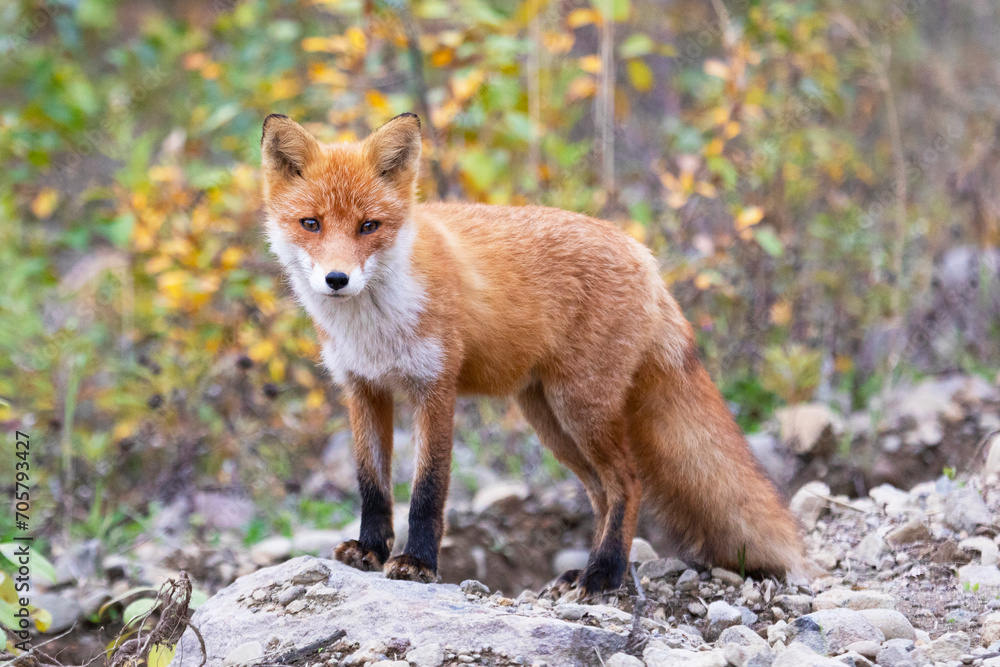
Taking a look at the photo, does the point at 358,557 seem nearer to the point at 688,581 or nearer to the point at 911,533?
the point at 688,581

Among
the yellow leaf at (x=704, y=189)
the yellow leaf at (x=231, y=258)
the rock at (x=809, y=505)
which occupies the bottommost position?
the rock at (x=809, y=505)

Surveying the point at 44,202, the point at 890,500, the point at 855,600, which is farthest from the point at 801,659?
the point at 44,202

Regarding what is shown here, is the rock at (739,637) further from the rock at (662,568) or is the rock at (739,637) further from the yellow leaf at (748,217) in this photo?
the yellow leaf at (748,217)

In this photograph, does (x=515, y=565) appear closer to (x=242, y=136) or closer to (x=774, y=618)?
(x=774, y=618)

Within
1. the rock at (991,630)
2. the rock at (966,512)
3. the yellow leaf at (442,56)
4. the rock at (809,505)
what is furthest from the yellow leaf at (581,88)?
the rock at (991,630)

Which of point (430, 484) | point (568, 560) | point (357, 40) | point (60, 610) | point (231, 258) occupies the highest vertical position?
point (357, 40)

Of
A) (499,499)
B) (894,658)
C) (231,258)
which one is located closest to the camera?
(894,658)

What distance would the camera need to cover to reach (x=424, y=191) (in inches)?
235

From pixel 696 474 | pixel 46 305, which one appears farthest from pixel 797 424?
pixel 46 305

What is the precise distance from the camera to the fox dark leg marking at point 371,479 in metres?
3.31

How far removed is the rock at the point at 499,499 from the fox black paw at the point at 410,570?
1546 mm

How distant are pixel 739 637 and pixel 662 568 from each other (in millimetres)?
797

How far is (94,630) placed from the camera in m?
3.65

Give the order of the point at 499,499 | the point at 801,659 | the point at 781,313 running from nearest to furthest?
1. the point at 801,659
2. the point at 499,499
3. the point at 781,313
